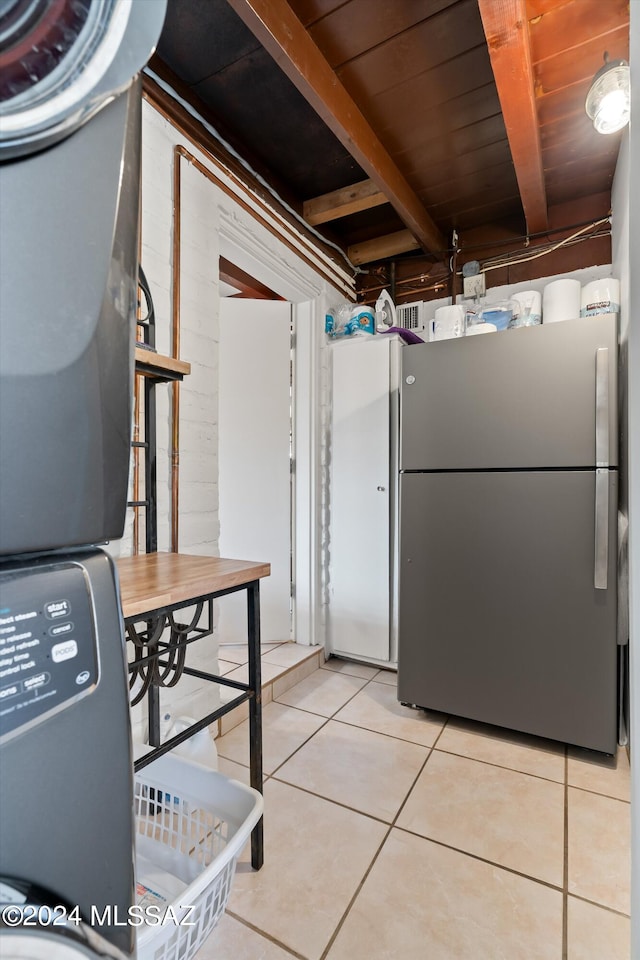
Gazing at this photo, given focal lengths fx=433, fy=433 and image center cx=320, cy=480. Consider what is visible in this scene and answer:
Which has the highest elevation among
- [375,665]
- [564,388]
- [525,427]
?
[564,388]

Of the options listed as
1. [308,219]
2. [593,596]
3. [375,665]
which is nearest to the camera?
[593,596]

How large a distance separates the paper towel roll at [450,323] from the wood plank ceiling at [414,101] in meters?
0.49

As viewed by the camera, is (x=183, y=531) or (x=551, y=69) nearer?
(x=551, y=69)

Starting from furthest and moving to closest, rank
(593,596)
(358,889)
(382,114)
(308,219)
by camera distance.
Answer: (308,219)
(382,114)
(593,596)
(358,889)

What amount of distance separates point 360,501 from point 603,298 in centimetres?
140

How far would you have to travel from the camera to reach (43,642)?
0.98 ft

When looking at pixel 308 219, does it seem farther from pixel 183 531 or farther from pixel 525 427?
pixel 183 531

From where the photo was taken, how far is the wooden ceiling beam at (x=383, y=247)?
2.44 meters

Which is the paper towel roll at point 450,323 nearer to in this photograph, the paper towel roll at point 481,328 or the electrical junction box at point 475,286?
the paper towel roll at point 481,328

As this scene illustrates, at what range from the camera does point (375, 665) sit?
2379 mm

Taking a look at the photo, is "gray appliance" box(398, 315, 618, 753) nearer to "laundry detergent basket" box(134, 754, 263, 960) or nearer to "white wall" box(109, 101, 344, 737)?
"white wall" box(109, 101, 344, 737)

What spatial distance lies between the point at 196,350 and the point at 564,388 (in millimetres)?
1363

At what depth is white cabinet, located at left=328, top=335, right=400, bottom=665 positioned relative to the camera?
230cm

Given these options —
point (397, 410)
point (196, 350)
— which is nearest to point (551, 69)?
point (397, 410)
